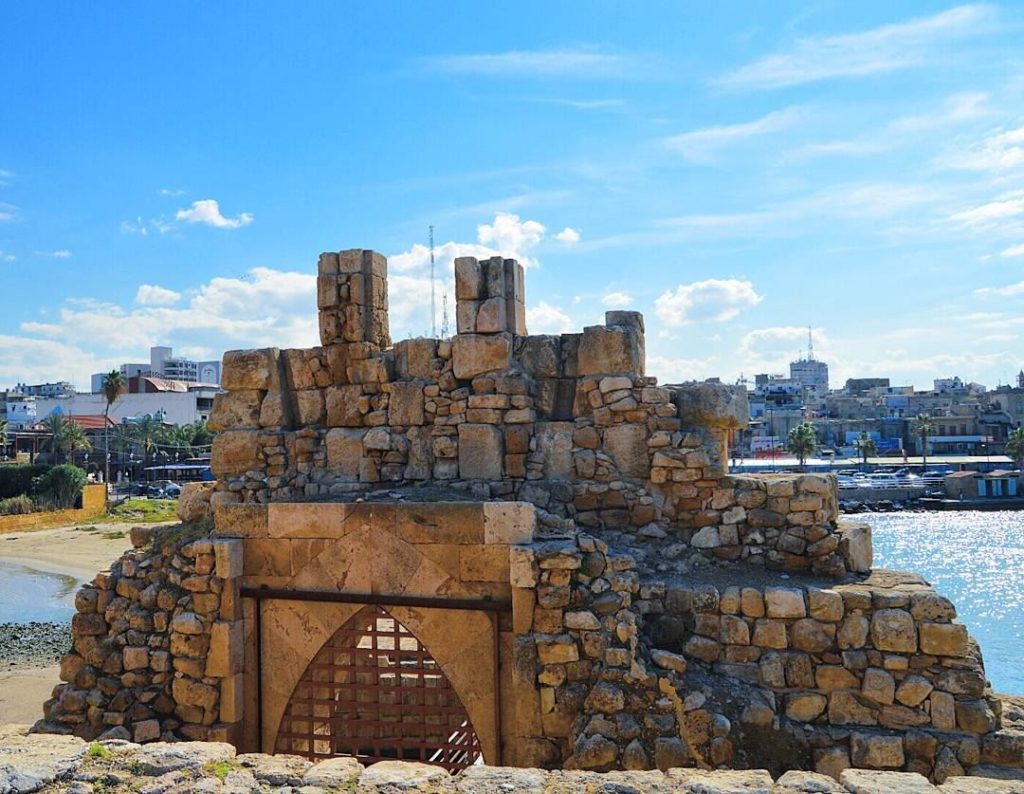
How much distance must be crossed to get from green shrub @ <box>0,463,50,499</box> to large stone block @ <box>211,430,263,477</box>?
45113 mm

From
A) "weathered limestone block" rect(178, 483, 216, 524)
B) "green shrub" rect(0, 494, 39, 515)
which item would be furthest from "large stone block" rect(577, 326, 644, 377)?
"green shrub" rect(0, 494, 39, 515)

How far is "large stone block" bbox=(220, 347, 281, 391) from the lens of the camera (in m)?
8.49

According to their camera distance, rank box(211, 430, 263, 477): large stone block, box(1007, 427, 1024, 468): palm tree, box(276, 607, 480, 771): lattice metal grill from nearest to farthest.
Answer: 1. box(276, 607, 480, 771): lattice metal grill
2. box(211, 430, 263, 477): large stone block
3. box(1007, 427, 1024, 468): palm tree

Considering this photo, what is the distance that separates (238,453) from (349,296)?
2083 mm

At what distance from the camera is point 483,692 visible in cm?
630

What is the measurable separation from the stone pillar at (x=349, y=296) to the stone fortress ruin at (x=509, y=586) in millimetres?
34

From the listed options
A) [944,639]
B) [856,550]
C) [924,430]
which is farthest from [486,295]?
[924,430]

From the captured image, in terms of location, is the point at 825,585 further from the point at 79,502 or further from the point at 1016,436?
the point at 1016,436

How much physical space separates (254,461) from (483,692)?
373 centimetres

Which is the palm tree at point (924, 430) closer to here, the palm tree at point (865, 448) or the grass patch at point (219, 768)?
the palm tree at point (865, 448)

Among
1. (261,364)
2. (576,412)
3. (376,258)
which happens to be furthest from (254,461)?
(576,412)

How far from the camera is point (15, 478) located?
46281mm

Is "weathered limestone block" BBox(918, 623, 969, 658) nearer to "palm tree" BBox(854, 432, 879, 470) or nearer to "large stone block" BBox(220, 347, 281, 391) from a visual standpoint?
"large stone block" BBox(220, 347, 281, 391)

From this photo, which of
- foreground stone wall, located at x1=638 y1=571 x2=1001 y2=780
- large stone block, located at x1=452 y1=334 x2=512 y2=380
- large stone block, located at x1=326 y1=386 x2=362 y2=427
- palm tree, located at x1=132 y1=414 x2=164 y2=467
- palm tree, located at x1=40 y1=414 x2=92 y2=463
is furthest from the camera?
palm tree, located at x1=132 y1=414 x2=164 y2=467
